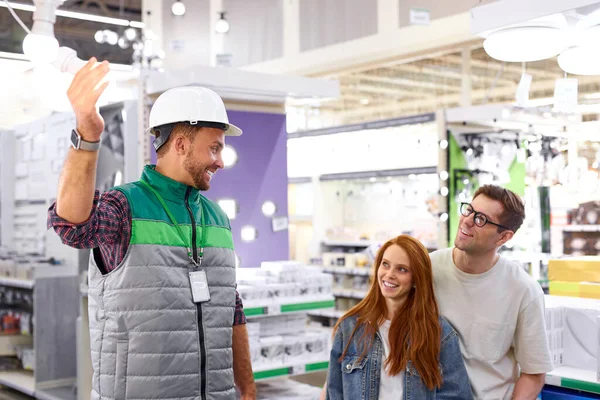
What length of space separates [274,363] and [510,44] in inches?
107

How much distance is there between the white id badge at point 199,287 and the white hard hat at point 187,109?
43 cm

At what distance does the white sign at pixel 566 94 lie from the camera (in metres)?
4.14

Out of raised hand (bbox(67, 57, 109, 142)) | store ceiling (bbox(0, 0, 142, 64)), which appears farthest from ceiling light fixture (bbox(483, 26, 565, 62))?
store ceiling (bbox(0, 0, 142, 64))

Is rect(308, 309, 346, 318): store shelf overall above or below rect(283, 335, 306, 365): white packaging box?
below

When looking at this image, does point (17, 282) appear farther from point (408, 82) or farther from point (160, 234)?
point (408, 82)

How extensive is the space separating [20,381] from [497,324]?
5275mm

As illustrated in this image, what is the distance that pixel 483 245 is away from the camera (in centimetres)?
272

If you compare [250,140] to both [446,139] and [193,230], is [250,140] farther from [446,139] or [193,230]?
[193,230]

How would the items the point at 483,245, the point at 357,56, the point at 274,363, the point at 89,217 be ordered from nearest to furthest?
the point at 89,217 < the point at 483,245 < the point at 274,363 < the point at 357,56

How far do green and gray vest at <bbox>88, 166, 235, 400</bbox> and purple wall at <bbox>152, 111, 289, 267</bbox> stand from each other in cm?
371

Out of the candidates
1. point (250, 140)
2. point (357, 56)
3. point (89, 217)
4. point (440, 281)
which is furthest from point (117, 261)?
point (357, 56)

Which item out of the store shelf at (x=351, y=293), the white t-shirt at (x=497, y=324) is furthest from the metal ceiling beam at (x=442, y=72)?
the white t-shirt at (x=497, y=324)

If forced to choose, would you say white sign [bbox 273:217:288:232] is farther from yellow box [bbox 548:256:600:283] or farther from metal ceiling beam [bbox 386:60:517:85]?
metal ceiling beam [bbox 386:60:517:85]

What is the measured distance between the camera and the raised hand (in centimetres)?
183
